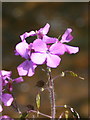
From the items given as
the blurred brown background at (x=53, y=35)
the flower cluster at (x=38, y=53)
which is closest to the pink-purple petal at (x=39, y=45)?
the flower cluster at (x=38, y=53)

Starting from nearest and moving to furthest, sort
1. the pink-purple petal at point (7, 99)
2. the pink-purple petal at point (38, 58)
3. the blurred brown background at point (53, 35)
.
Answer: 1. the pink-purple petal at point (38, 58)
2. the pink-purple petal at point (7, 99)
3. the blurred brown background at point (53, 35)

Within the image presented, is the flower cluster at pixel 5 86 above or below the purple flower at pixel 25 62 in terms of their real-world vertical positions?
below

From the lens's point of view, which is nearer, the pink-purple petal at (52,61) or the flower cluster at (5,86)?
the pink-purple petal at (52,61)

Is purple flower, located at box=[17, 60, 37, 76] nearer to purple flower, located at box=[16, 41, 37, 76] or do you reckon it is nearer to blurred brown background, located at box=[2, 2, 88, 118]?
purple flower, located at box=[16, 41, 37, 76]

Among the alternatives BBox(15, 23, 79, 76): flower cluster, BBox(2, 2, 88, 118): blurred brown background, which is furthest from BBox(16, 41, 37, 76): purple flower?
BBox(2, 2, 88, 118): blurred brown background

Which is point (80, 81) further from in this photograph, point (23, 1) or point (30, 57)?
point (30, 57)

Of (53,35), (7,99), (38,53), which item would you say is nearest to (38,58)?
(38,53)

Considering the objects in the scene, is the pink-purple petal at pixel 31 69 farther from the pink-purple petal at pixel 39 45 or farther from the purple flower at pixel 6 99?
the purple flower at pixel 6 99
